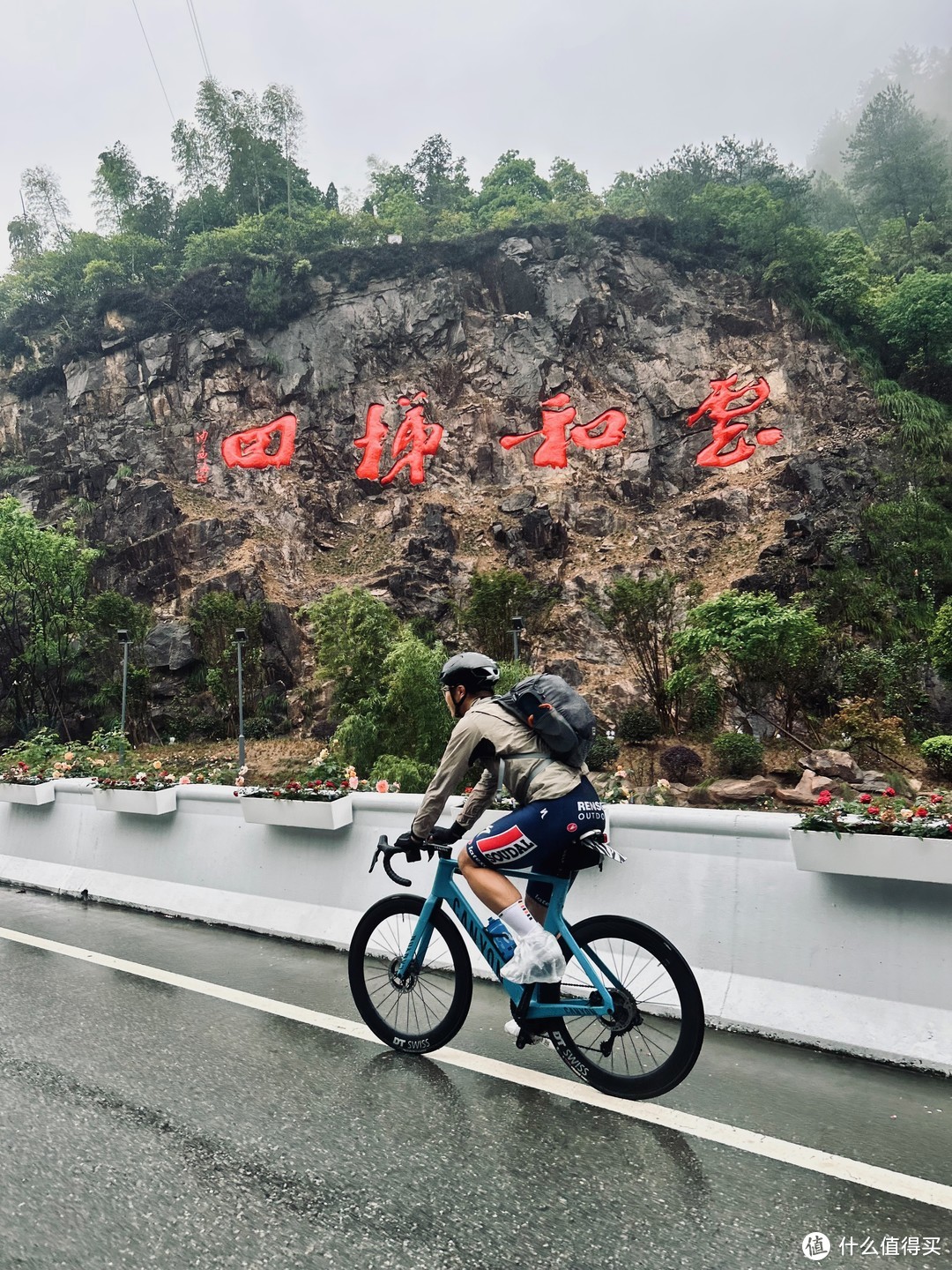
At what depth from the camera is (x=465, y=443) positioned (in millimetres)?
42438

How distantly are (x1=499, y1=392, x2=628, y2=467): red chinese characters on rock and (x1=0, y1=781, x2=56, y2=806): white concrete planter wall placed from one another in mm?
33900

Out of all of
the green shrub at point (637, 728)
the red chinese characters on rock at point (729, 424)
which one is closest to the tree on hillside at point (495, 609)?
the green shrub at point (637, 728)

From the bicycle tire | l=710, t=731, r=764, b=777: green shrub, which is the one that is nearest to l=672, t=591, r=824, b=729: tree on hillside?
l=710, t=731, r=764, b=777: green shrub

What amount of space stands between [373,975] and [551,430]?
3848 cm

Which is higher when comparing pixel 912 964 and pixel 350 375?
pixel 350 375

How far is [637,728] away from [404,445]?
21109mm

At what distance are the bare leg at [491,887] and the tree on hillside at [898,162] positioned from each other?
63.7 metres

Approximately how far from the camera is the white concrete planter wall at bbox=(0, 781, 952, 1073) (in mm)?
3830

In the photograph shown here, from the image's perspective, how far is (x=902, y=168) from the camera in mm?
59625

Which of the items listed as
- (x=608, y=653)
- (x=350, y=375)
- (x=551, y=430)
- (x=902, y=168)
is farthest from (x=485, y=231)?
(x=902, y=168)

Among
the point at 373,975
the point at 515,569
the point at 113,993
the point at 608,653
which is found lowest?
the point at 113,993

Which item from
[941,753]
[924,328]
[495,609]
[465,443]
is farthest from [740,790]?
[924,328]

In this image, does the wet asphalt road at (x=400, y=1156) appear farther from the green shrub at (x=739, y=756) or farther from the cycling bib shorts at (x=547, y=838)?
the green shrub at (x=739, y=756)

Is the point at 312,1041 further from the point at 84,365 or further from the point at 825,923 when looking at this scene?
the point at 84,365
